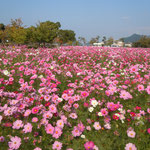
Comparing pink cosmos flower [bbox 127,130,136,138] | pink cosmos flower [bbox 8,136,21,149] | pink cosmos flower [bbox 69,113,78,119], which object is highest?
pink cosmos flower [bbox 69,113,78,119]

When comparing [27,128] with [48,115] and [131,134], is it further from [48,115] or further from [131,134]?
[131,134]

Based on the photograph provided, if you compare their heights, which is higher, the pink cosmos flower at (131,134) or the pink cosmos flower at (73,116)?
the pink cosmos flower at (73,116)

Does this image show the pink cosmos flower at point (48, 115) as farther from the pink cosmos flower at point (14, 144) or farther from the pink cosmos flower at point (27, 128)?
the pink cosmos flower at point (14, 144)

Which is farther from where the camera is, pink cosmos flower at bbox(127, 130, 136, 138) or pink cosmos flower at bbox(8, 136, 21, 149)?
pink cosmos flower at bbox(127, 130, 136, 138)

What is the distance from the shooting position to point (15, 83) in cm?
338

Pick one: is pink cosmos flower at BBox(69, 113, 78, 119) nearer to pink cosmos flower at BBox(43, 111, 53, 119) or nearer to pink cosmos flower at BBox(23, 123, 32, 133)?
pink cosmos flower at BBox(43, 111, 53, 119)

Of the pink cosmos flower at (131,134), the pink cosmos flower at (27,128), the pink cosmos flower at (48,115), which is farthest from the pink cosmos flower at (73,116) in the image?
the pink cosmos flower at (131,134)

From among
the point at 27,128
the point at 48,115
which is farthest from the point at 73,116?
the point at 27,128

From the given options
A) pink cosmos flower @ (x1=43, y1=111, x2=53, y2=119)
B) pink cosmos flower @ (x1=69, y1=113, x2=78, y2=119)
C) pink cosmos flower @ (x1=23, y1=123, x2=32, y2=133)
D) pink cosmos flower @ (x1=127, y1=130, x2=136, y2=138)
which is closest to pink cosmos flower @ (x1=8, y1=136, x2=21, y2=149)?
pink cosmos flower @ (x1=23, y1=123, x2=32, y2=133)

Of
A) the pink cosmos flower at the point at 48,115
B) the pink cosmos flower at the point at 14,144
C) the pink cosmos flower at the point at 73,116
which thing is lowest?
the pink cosmos flower at the point at 14,144

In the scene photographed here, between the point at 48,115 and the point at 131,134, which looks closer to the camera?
the point at 131,134

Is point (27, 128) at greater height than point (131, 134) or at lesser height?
greater

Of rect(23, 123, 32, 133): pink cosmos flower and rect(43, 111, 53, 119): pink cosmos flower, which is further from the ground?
rect(43, 111, 53, 119): pink cosmos flower

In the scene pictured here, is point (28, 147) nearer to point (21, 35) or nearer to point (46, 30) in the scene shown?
point (46, 30)
